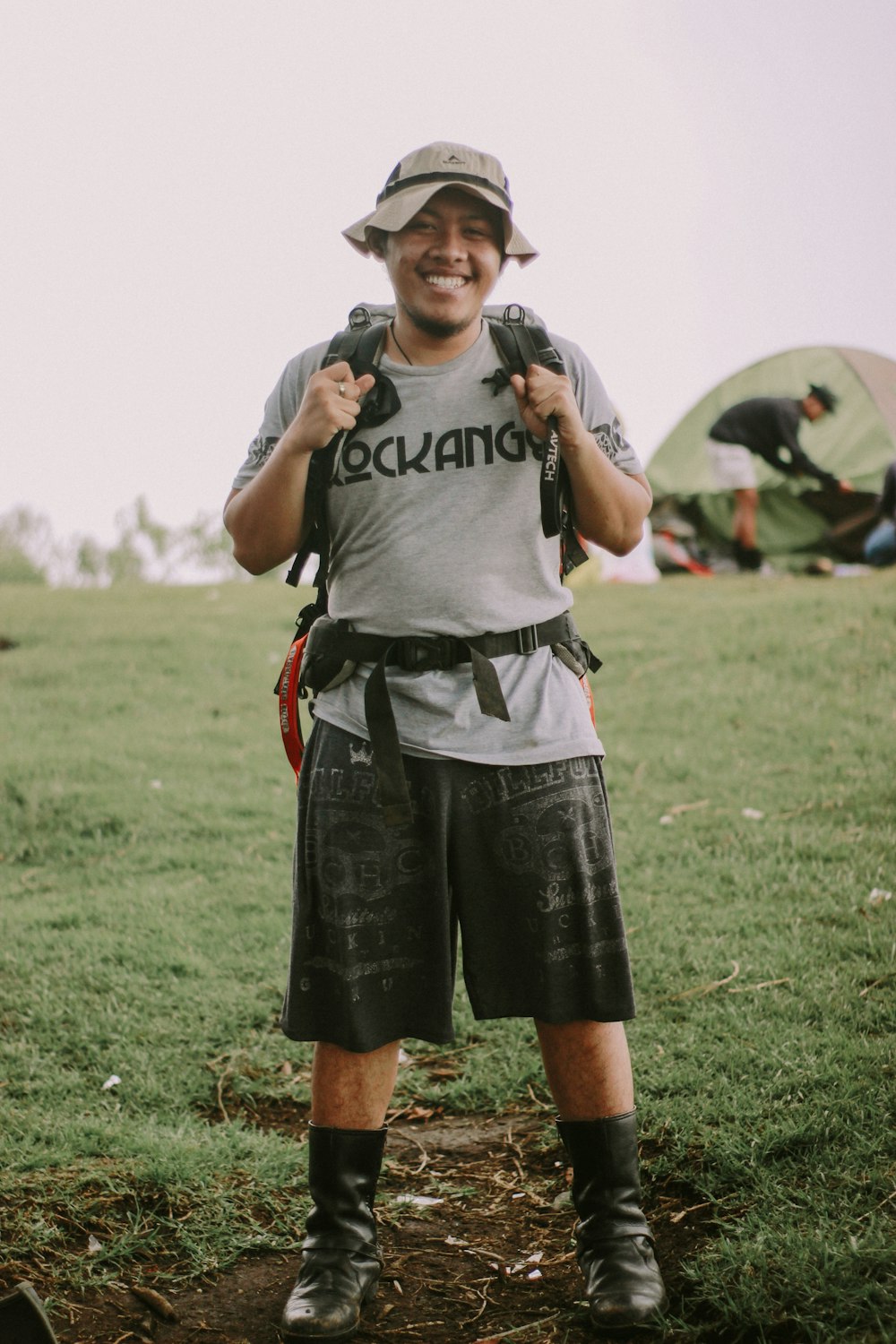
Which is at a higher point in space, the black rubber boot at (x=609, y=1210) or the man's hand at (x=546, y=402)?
the man's hand at (x=546, y=402)

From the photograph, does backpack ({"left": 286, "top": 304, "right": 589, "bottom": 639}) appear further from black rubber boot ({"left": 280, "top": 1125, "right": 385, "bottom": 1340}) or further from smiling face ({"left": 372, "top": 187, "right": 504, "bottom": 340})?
black rubber boot ({"left": 280, "top": 1125, "right": 385, "bottom": 1340})

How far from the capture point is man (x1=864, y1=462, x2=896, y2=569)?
1148 centimetres

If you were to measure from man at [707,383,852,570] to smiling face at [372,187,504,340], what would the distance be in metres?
9.77

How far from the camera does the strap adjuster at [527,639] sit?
8.55 ft

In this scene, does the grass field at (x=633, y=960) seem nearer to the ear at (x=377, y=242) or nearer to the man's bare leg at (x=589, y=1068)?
the man's bare leg at (x=589, y=1068)

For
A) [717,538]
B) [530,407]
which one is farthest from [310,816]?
[717,538]

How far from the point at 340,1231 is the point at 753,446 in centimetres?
1070

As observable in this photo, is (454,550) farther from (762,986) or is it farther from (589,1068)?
(762,986)

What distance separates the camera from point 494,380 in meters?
2.60

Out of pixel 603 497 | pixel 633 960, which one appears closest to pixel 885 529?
pixel 633 960

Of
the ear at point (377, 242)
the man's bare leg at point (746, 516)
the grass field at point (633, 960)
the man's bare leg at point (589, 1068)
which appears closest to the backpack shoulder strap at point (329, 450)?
the ear at point (377, 242)

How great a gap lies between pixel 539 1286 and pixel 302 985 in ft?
2.71

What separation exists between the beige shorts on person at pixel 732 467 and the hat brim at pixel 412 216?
390 inches

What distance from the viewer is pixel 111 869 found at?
5.74 m
